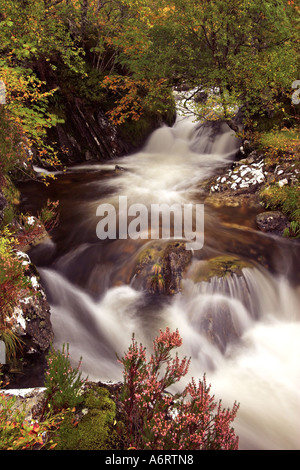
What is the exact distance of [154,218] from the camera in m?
8.94

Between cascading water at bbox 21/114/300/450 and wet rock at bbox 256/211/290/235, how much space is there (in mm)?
297

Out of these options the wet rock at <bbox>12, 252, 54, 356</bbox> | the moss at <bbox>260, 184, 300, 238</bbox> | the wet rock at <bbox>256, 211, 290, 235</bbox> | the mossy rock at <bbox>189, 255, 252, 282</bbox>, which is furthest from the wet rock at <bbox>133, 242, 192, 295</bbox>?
the moss at <bbox>260, 184, 300, 238</bbox>

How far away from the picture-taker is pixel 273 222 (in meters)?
8.52

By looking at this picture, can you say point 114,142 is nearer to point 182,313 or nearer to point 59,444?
point 182,313

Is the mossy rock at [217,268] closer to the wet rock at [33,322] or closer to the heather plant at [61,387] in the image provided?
the wet rock at [33,322]

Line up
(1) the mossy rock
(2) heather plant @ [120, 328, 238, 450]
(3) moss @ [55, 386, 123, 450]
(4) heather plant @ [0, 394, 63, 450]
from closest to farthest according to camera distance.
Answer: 1. (4) heather plant @ [0, 394, 63, 450]
2. (2) heather plant @ [120, 328, 238, 450]
3. (3) moss @ [55, 386, 123, 450]
4. (1) the mossy rock

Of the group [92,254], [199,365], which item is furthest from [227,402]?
[92,254]

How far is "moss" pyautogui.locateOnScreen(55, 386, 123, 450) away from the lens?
9.93 ft

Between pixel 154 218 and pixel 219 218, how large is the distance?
1976 mm

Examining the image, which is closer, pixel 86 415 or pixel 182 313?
pixel 86 415

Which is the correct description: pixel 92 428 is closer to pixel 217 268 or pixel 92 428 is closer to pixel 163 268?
pixel 163 268

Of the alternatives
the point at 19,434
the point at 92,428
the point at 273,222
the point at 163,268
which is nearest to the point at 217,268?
the point at 163,268

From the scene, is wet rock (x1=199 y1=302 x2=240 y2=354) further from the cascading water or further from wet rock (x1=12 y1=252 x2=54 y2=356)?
wet rock (x1=12 y1=252 x2=54 y2=356)

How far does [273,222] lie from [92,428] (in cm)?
708
